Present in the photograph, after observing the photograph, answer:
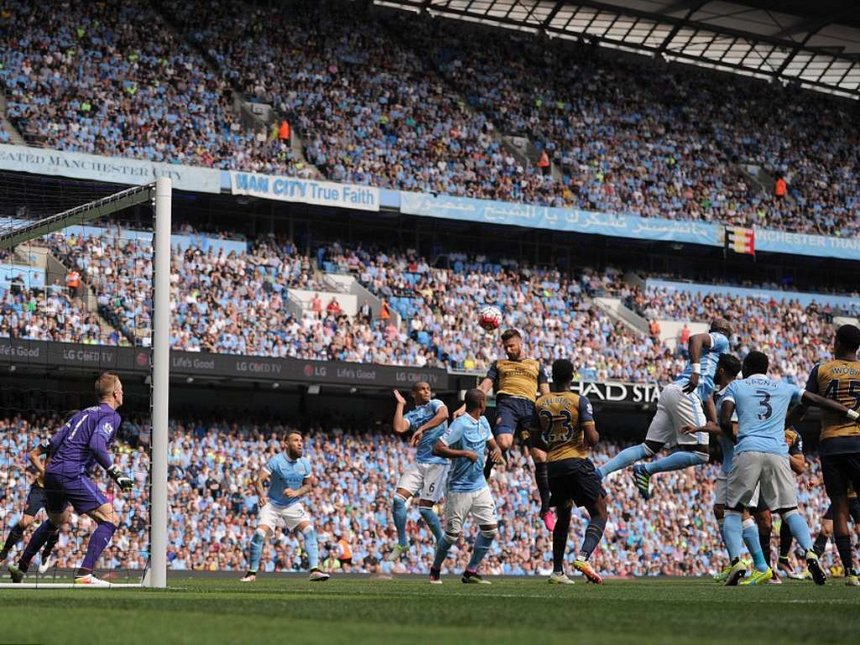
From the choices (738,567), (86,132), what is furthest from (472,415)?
(86,132)

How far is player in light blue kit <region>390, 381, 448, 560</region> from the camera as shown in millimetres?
17922

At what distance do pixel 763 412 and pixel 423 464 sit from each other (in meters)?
6.07

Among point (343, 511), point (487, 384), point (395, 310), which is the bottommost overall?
point (343, 511)

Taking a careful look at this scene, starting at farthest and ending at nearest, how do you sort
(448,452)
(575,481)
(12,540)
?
(12,540) < (448,452) < (575,481)

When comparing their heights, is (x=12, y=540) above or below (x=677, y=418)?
below

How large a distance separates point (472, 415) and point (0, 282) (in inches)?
532

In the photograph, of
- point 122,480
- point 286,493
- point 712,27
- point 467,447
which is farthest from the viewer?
point 712,27

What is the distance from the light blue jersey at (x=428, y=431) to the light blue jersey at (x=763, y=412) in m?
4.85

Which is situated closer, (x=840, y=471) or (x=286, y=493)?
(x=840, y=471)

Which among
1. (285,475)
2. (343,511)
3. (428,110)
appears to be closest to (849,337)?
(285,475)

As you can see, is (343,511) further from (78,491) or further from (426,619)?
(426,619)

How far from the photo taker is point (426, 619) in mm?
7910

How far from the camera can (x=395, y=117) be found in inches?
1875

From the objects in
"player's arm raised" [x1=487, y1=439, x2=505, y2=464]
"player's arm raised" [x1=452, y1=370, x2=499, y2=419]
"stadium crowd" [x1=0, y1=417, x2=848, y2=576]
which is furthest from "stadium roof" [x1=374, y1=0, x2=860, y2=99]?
"player's arm raised" [x1=487, y1=439, x2=505, y2=464]
